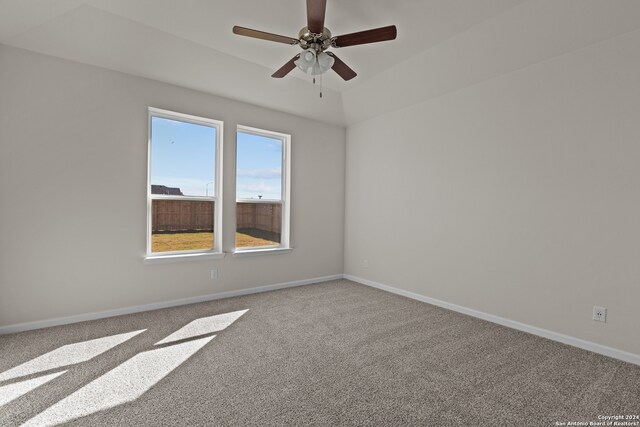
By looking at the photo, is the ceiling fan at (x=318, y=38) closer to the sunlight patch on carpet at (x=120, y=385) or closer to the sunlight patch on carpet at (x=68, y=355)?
the sunlight patch on carpet at (x=120, y=385)

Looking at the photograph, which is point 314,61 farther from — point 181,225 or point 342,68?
point 181,225

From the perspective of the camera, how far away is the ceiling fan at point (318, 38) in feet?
7.23

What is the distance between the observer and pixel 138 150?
11.3 feet

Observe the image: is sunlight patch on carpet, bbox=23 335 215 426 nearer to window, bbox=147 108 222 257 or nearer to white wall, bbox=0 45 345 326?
white wall, bbox=0 45 345 326

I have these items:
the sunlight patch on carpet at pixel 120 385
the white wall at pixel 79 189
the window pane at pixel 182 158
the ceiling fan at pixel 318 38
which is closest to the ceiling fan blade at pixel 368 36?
the ceiling fan at pixel 318 38

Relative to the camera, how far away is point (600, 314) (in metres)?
2.66

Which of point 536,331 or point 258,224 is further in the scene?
point 258,224

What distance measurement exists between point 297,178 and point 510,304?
317 centimetres

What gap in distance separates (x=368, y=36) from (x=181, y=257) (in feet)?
10.1

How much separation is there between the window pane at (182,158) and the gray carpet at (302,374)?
1525 mm

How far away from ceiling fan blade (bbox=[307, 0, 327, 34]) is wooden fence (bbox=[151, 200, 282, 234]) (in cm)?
258

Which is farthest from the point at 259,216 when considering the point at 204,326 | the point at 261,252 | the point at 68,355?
the point at 68,355

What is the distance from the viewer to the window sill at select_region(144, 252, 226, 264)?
3.53 metres

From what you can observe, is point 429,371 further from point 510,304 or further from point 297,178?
point 297,178
